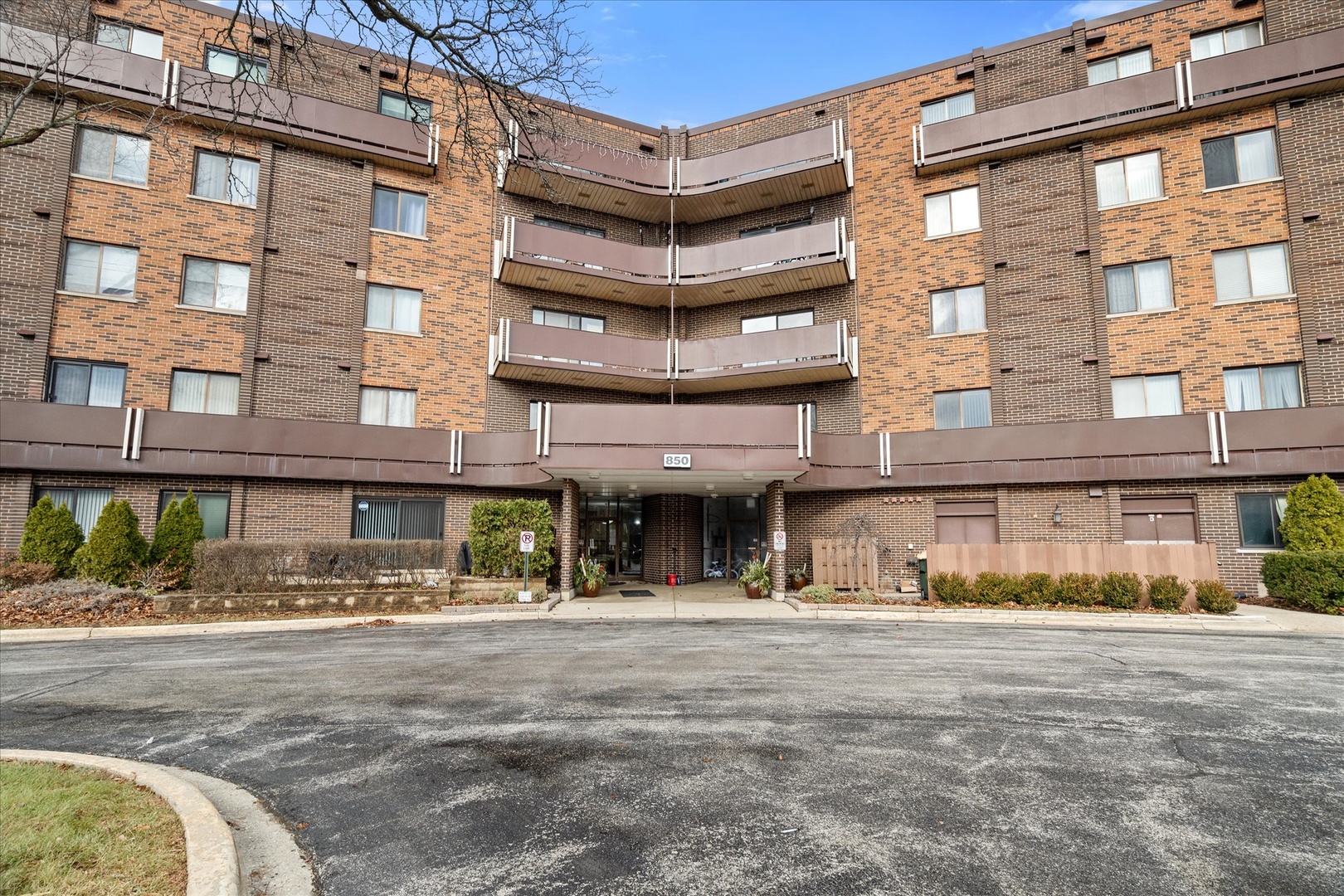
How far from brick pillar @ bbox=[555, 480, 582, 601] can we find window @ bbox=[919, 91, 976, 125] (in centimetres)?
1750

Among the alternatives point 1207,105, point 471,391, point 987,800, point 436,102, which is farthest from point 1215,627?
point 436,102

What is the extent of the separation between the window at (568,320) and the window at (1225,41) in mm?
20681

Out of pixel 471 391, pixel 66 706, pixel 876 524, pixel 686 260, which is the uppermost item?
pixel 686 260

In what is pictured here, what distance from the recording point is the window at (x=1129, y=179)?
68.3ft

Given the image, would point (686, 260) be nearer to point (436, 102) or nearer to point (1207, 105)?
point (436, 102)

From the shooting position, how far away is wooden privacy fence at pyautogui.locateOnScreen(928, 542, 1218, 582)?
16266 millimetres

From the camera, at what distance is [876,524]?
21922mm

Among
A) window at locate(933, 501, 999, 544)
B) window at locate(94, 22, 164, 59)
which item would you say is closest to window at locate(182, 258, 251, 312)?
window at locate(94, 22, 164, 59)

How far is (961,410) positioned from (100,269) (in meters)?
26.4

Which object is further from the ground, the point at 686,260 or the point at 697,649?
the point at 686,260

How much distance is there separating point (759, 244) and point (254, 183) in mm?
16611

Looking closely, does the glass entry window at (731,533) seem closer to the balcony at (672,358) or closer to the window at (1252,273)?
the balcony at (672,358)

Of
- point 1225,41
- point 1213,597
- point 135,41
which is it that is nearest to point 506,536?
point 1213,597

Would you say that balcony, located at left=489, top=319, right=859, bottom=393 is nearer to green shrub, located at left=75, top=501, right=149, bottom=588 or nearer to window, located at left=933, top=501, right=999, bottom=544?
window, located at left=933, top=501, right=999, bottom=544
